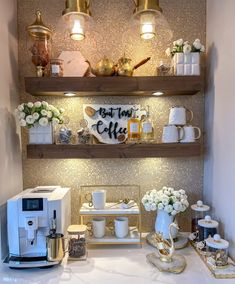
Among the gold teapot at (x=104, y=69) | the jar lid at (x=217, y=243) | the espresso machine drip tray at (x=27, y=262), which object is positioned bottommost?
the espresso machine drip tray at (x=27, y=262)

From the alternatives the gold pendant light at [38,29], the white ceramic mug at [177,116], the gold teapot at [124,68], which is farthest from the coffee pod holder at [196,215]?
the gold pendant light at [38,29]

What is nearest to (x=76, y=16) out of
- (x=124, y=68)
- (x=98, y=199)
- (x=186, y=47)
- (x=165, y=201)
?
(x=124, y=68)

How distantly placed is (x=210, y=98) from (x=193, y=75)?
7.8 inches

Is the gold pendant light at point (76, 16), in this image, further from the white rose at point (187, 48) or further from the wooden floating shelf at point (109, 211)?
the wooden floating shelf at point (109, 211)

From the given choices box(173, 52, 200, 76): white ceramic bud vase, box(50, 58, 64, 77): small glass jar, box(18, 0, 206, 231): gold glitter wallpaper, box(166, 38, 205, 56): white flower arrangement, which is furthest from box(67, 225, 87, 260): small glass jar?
box(166, 38, 205, 56): white flower arrangement

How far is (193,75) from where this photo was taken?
141 cm

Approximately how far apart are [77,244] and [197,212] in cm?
75

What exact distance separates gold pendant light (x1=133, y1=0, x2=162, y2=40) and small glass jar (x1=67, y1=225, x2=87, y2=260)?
110 centimetres

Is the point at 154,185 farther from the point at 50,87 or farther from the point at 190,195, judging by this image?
the point at 50,87

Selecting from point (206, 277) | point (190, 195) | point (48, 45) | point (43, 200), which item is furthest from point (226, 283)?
point (48, 45)

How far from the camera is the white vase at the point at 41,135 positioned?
1412 millimetres

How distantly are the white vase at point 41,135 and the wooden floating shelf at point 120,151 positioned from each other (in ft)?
0.17

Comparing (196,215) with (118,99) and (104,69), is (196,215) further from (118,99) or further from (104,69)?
(104,69)

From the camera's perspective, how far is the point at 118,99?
5.22ft
